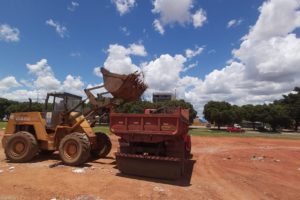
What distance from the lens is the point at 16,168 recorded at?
35.5ft

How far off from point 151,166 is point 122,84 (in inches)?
132

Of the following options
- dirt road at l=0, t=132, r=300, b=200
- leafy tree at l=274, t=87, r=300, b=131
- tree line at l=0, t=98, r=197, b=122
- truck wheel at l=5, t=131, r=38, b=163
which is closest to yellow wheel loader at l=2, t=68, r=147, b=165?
truck wheel at l=5, t=131, r=38, b=163

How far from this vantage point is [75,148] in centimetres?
1155

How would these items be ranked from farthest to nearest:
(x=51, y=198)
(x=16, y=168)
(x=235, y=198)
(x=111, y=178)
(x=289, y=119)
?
(x=289, y=119) → (x=16, y=168) → (x=111, y=178) → (x=235, y=198) → (x=51, y=198)

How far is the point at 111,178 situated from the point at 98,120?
384 cm

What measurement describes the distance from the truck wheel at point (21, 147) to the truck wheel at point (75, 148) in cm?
136

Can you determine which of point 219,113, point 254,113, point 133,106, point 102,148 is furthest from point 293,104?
point 102,148

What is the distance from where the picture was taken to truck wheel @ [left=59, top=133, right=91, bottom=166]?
36.7 ft

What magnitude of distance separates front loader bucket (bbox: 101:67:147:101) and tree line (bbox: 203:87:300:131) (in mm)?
59132

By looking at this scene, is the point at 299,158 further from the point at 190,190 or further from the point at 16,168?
the point at 16,168

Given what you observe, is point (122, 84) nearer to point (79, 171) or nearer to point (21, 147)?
point (79, 171)

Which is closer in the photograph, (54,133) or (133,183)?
(133,183)

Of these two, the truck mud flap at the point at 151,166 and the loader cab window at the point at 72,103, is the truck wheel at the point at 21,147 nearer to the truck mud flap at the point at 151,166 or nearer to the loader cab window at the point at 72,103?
the loader cab window at the point at 72,103

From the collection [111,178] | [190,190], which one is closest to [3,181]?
[111,178]
